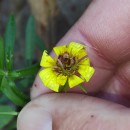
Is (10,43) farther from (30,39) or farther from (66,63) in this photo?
(66,63)

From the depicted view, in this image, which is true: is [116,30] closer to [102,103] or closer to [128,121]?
[102,103]

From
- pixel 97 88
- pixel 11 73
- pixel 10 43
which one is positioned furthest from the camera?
pixel 97 88

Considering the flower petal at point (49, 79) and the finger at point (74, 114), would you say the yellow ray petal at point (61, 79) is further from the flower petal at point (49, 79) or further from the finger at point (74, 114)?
the finger at point (74, 114)

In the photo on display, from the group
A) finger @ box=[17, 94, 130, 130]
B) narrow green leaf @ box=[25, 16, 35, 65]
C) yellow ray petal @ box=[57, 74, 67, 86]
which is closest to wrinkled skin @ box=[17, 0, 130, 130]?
finger @ box=[17, 94, 130, 130]

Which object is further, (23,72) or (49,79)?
(23,72)

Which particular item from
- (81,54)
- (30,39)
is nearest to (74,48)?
(81,54)

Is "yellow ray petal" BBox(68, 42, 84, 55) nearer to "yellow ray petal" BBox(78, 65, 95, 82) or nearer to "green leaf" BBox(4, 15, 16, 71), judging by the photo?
"yellow ray petal" BBox(78, 65, 95, 82)
